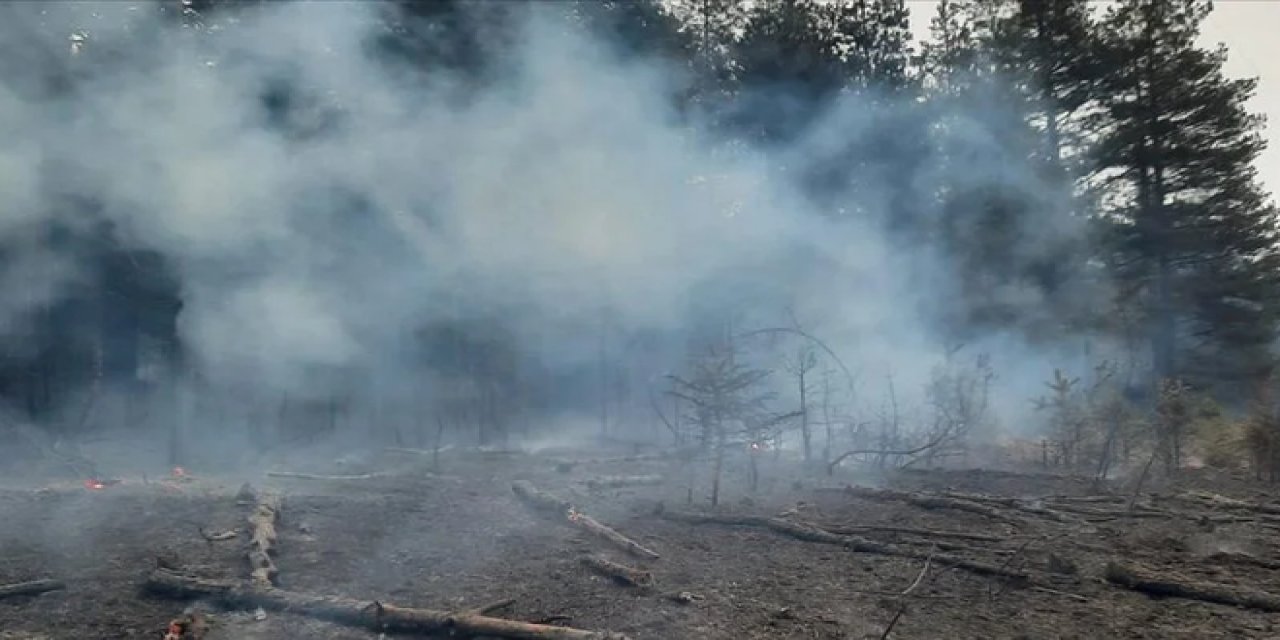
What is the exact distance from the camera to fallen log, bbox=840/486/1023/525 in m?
7.89

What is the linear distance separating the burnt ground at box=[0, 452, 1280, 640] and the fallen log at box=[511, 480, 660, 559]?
122 millimetres

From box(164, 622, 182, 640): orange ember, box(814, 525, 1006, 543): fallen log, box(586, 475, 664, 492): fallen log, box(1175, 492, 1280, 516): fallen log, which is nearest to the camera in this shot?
box(164, 622, 182, 640): orange ember

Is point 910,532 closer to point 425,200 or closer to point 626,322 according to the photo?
point 425,200

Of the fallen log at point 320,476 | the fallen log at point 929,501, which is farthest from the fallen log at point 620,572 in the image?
the fallen log at point 320,476

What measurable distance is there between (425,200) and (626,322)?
590cm

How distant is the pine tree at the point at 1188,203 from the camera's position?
15180 mm

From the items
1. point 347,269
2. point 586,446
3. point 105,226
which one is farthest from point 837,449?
point 105,226

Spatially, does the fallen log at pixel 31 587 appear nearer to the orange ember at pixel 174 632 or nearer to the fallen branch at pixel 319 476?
the orange ember at pixel 174 632

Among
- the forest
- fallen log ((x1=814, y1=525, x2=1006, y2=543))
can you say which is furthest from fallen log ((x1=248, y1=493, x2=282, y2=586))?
fallen log ((x1=814, y1=525, x2=1006, y2=543))

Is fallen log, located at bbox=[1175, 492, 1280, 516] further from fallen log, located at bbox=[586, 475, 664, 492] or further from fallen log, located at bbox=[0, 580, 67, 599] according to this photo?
fallen log, located at bbox=[0, 580, 67, 599]

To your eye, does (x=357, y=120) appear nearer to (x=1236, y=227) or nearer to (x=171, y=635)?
(x=171, y=635)

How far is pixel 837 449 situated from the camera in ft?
46.5

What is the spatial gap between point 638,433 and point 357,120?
9289 mm

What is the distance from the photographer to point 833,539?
7055 mm
